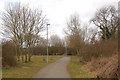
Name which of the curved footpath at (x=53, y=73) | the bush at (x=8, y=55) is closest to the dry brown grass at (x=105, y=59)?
the curved footpath at (x=53, y=73)

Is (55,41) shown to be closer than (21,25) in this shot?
No

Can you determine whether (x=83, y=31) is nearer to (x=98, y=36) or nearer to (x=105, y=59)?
(x=98, y=36)

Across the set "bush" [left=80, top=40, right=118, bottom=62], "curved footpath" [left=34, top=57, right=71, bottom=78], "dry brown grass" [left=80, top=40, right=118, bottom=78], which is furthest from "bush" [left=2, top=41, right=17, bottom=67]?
"bush" [left=80, top=40, right=118, bottom=62]

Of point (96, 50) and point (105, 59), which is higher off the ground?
point (96, 50)

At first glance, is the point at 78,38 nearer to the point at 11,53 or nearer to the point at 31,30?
the point at 31,30

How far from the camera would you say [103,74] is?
8531 mm

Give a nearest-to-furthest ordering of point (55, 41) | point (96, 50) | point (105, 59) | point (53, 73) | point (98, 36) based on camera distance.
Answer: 1. point (105, 59)
2. point (53, 73)
3. point (96, 50)
4. point (98, 36)
5. point (55, 41)

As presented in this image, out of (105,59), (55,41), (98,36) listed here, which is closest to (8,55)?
(105,59)

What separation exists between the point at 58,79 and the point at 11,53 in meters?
7.12

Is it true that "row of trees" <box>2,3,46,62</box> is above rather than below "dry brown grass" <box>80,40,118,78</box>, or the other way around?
above

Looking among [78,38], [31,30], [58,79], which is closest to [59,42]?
[78,38]

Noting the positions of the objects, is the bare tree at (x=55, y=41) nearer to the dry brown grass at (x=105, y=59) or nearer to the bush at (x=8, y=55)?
the dry brown grass at (x=105, y=59)

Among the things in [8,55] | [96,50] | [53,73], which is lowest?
[53,73]

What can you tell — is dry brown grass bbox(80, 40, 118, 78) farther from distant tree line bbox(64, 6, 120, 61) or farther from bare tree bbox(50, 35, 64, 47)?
bare tree bbox(50, 35, 64, 47)
